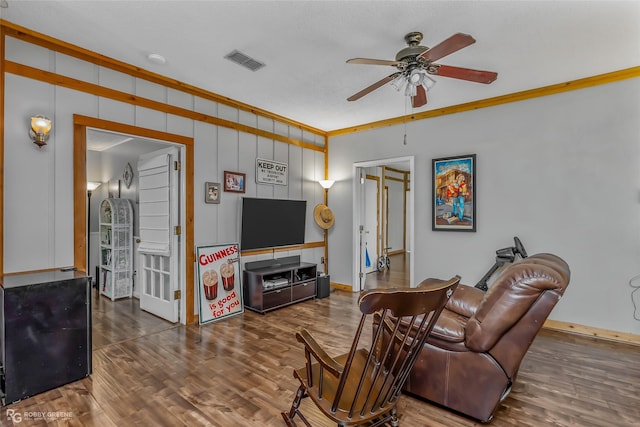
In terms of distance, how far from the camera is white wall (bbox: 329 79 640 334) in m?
3.26

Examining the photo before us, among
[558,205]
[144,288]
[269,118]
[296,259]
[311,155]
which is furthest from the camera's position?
[311,155]

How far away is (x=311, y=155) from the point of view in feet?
17.8

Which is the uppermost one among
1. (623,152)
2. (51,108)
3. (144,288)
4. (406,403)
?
(51,108)

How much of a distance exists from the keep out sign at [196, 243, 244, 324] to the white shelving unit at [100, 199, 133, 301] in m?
1.93

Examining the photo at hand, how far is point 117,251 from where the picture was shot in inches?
191

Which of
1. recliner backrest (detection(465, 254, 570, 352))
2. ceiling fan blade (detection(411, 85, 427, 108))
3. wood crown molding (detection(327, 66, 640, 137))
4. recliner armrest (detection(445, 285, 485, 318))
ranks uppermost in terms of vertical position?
wood crown molding (detection(327, 66, 640, 137))

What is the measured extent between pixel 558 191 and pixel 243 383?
3.82m

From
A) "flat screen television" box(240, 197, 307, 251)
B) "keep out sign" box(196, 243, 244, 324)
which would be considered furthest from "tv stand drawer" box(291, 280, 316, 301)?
"keep out sign" box(196, 243, 244, 324)

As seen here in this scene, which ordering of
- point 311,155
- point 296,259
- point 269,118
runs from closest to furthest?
point 269,118 → point 296,259 → point 311,155

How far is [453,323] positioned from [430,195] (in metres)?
2.68

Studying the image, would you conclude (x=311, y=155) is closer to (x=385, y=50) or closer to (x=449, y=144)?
(x=449, y=144)

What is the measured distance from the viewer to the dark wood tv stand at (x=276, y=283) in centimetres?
414

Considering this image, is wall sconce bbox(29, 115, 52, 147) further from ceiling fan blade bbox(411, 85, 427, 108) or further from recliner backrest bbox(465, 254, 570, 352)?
recliner backrest bbox(465, 254, 570, 352)

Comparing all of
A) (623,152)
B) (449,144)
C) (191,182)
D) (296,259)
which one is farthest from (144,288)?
(623,152)
